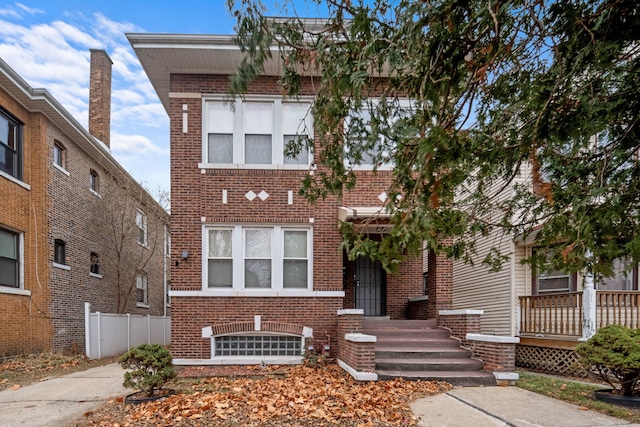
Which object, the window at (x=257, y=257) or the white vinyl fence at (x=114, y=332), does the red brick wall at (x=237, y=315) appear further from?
the white vinyl fence at (x=114, y=332)

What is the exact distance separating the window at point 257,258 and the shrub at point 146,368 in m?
3.25

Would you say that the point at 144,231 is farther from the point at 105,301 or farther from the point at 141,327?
the point at 141,327

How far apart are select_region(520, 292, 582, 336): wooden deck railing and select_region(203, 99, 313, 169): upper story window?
6.63 meters

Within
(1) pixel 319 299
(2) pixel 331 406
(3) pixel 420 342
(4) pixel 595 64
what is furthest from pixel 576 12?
(1) pixel 319 299

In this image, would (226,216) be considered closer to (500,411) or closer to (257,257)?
(257,257)

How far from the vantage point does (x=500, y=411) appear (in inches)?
222

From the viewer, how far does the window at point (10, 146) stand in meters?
10.7

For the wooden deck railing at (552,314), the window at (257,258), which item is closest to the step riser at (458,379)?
the window at (257,258)

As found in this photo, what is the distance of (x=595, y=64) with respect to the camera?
3320mm

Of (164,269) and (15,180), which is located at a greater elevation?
(15,180)

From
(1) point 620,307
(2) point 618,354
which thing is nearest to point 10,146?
(2) point 618,354

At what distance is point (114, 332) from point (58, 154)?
5643mm

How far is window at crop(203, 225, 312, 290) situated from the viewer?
9.45 metres

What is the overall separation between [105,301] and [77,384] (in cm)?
801
